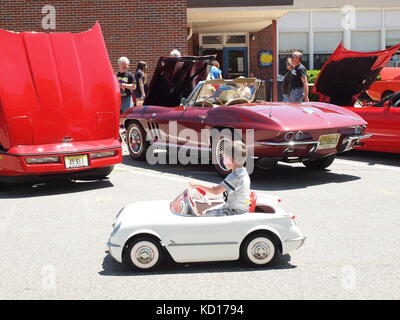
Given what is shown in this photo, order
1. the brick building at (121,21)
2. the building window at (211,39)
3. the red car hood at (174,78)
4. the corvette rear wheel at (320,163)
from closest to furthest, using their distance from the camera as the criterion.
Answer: the corvette rear wheel at (320,163) → the red car hood at (174,78) → the brick building at (121,21) → the building window at (211,39)

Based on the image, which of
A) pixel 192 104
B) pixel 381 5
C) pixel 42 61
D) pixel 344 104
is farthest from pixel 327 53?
pixel 42 61

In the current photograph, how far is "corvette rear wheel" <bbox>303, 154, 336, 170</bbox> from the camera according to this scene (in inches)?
369

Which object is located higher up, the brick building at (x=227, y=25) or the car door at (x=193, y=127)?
the brick building at (x=227, y=25)

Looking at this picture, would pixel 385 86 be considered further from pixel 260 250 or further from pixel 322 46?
pixel 260 250

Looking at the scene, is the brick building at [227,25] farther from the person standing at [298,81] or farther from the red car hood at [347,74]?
the red car hood at [347,74]

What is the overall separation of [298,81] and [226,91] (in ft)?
9.84

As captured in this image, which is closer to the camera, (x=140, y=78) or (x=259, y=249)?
(x=259, y=249)

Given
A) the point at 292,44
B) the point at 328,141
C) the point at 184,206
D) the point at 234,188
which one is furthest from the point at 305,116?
the point at 292,44

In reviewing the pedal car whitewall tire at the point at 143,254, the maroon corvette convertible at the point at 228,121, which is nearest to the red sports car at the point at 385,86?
the maroon corvette convertible at the point at 228,121

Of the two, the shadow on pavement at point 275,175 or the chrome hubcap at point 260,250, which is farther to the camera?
the shadow on pavement at point 275,175

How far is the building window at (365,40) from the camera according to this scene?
29281 millimetres

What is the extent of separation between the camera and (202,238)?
4.66 meters

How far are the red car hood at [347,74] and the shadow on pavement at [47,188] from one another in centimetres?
456

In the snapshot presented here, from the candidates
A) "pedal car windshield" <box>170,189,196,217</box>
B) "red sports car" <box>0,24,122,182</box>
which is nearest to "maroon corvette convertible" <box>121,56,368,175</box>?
"red sports car" <box>0,24,122,182</box>
